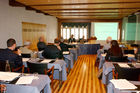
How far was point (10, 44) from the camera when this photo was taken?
3242mm

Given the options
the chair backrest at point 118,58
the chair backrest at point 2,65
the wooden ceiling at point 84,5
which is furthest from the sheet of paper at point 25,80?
the wooden ceiling at point 84,5

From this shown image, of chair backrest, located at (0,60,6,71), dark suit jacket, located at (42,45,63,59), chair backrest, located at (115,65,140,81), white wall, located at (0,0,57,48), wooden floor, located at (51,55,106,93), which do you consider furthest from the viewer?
white wall, located at (0,0,57,48)

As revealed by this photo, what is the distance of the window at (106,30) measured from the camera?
14414 mm

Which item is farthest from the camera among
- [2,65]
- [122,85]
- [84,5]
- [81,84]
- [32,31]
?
[32,31]

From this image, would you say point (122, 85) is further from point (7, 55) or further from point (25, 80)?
point (7, 55)

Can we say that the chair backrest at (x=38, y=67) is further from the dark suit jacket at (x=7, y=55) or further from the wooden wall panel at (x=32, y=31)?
the wooden wall panel at (x=32, y=31)

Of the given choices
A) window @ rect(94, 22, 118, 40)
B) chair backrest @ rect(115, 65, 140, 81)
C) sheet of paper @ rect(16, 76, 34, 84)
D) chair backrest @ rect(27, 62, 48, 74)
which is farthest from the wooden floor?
window @ rect(94, 22, 118, 40)

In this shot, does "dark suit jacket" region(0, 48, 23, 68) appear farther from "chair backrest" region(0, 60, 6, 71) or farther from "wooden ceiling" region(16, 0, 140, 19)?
"wooden ceiling" region(16, 0, 140, 19)

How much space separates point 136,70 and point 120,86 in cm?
89

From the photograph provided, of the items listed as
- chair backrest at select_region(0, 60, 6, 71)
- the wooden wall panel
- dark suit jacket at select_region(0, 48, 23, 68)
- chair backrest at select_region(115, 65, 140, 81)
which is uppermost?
the wooden wall panel

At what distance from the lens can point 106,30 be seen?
14.6 metres

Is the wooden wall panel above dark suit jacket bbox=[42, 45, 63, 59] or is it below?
above

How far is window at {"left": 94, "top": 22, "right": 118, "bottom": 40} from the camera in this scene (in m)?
14.4

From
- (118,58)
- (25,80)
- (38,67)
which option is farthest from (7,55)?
(118,58)
